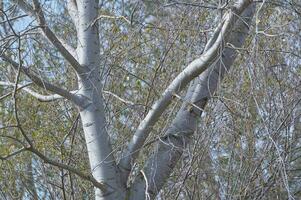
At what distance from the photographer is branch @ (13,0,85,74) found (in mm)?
4215

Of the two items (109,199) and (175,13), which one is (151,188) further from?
(175,13)

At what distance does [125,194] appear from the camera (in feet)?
14.9

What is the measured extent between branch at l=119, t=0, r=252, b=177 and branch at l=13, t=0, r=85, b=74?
2.04 feet

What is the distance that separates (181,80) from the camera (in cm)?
431

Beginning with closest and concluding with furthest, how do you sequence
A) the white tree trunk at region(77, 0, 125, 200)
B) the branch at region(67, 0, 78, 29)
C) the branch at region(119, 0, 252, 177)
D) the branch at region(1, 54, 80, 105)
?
the branch at region(119, 0, 252, 177) < the branch at region(1, 54, 80, 105) < the white tree trunk at region(77, 0, 125, 200) < the branch at region(67, 0, 78, 29)

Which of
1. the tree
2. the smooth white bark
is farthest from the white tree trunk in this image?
the smooth white bark

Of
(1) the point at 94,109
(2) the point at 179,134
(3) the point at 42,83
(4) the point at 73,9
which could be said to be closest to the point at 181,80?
(2) the point at 179,134

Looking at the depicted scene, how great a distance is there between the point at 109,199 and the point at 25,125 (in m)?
2.30

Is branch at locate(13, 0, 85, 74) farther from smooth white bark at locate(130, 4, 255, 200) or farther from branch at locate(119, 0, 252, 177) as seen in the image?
smooth white bark at locate(130, 4, 255, 200)

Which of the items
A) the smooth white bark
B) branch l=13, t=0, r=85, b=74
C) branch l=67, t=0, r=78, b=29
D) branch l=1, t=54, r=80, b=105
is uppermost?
branch l=67, t=0, r=78, b=29

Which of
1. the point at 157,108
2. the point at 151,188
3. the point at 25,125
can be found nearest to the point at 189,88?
the point at 157,108

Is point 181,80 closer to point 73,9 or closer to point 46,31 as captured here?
point 46,31

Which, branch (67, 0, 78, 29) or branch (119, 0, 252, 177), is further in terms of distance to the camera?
branch (67, 0, 78, 29)

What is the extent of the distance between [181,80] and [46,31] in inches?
38.2
